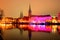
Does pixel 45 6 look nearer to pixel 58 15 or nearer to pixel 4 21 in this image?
pixel 58 15

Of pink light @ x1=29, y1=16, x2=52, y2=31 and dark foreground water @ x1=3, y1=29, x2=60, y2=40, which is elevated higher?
pink light @ x1=29, y1=16, x2=52, y2=31

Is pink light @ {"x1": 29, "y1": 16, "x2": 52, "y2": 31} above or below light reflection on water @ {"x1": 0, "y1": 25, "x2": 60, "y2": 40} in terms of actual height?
above

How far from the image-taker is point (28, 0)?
4.15 ft

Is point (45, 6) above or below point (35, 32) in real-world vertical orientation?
above

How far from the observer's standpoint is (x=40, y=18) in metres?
1.24

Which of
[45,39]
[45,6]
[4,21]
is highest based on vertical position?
[45,6]

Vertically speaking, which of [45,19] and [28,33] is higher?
[45,19]

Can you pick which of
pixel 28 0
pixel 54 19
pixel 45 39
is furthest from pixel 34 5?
pixel 45 39

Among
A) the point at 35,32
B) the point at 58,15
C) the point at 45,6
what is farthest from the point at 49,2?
the point at 35,32

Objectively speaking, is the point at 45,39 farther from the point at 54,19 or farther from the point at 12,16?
the point at 12,16

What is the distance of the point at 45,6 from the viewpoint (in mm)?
1241

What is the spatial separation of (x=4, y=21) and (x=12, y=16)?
3.7 inches

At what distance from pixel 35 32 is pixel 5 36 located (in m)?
0.30

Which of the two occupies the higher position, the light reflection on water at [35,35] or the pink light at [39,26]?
the pink light at [39,26]
